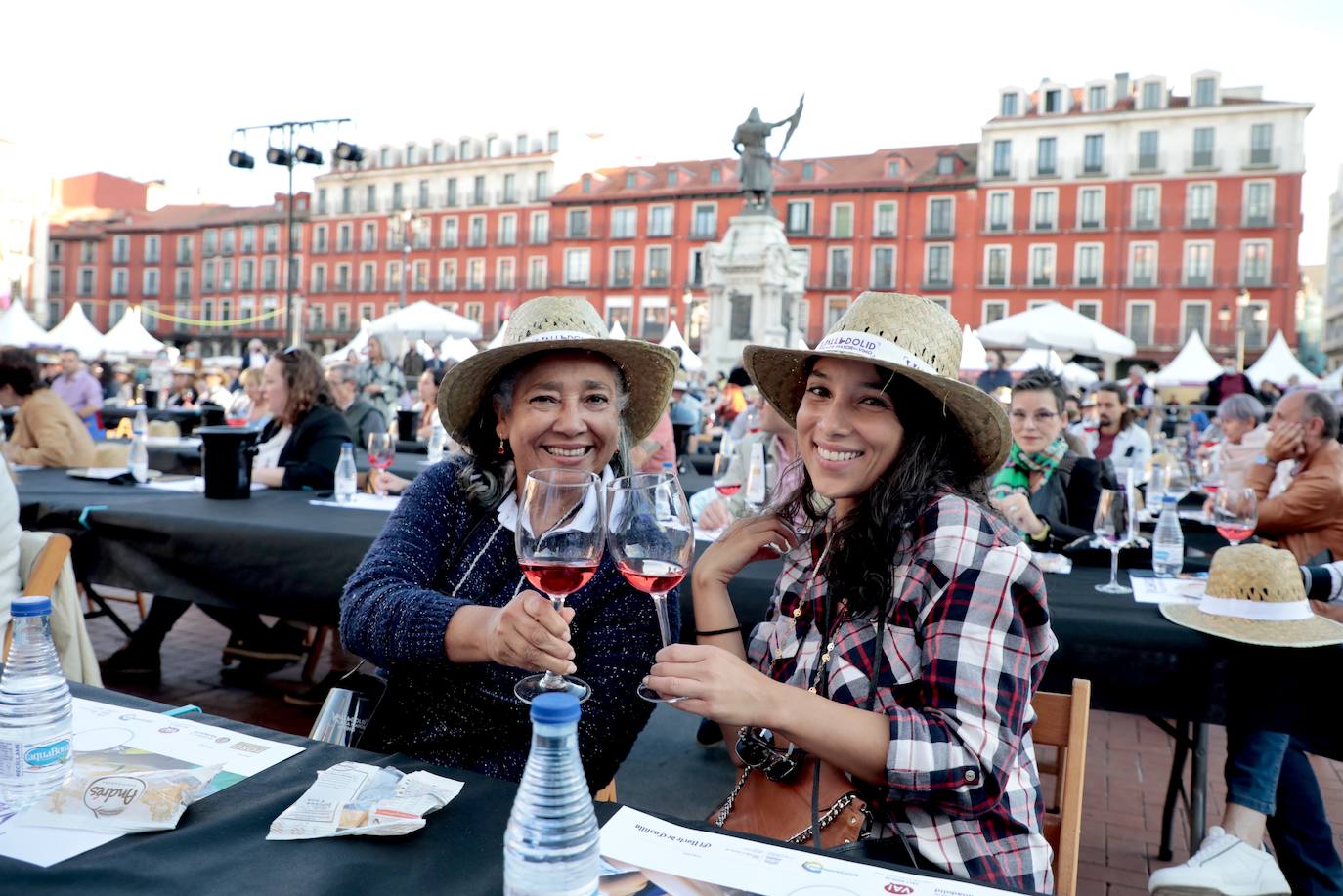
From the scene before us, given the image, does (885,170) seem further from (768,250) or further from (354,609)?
(354,609)

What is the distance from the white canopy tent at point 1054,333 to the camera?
11.5 meters

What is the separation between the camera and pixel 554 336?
5.99 ft

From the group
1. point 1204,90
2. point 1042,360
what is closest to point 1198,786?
point 1042,360

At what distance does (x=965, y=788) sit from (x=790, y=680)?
0.35 m

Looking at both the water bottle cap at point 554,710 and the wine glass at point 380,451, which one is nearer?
the water bottle cap at point 554,710

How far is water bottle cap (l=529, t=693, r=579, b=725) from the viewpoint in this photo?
83 cm

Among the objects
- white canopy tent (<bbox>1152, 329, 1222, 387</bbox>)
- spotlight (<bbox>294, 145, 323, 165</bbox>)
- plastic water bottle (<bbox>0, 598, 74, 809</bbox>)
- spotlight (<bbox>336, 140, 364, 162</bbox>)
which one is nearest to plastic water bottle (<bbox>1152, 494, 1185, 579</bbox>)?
plastic water bottle (<bbox>0, 598, 74, 809</bbox>)

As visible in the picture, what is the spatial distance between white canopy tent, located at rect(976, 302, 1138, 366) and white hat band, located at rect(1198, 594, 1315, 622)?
31.3ft

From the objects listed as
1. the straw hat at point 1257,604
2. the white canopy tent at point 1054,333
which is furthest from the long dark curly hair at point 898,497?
the white canopy tent at point 1054,333

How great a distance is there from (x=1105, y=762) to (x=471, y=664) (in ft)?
10.4

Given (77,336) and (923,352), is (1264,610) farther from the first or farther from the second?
(77,336)

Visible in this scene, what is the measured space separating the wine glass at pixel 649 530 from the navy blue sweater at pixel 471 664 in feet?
1.16

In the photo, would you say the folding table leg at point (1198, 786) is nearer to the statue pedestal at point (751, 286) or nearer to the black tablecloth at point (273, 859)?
the black tablecloth at point (273, 859)

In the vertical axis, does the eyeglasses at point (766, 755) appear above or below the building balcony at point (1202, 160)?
below
